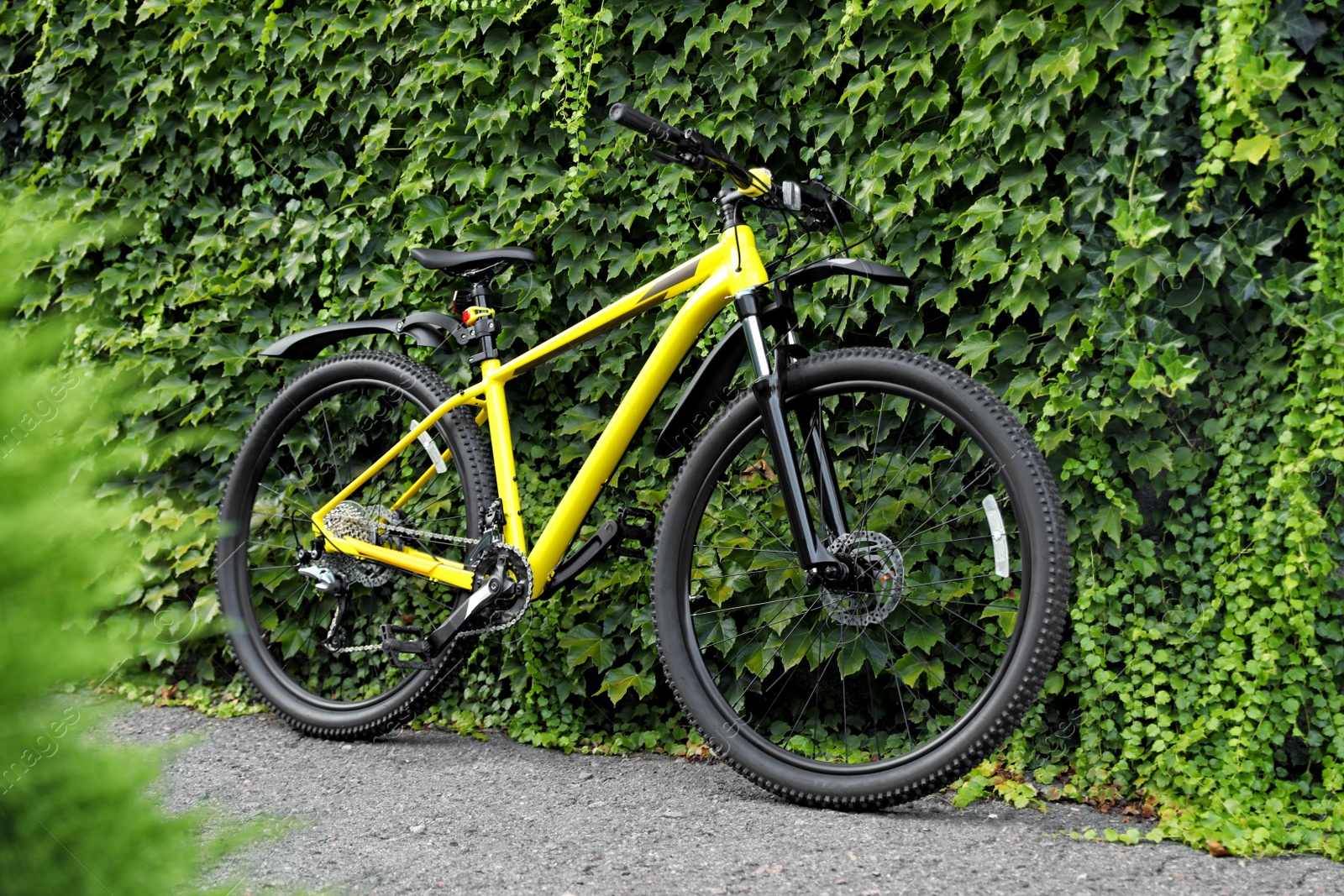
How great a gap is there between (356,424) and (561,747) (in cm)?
133

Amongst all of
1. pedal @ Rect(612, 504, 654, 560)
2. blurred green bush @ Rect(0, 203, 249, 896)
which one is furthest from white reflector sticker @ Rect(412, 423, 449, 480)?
blurred green bush @ Rect(0, 203, 249, 896)

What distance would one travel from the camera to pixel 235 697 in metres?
3.57

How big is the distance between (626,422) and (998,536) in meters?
0.97

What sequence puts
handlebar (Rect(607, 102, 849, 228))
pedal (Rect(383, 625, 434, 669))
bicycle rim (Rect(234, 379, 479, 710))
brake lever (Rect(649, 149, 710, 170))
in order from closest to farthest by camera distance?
handlebar (Rect(607, 102, 849, 228)) < brake lever (Rect(649, 149, 710, 170)) < pedal (Rect(383, 625, 434, 669)) < bicycle rim (Rect(234, 379, 479, 710))

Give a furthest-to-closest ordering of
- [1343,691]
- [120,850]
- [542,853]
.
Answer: [1343,691] < [542,853] < [120,850]

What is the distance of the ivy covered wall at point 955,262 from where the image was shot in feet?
7.44

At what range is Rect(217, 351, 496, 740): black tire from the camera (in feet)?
9.80

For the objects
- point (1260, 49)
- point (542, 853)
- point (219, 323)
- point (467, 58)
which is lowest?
point (542, 853)

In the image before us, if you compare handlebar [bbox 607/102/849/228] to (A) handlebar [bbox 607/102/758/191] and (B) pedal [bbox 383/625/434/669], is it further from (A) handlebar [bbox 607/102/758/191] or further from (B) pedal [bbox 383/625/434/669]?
(B) pedal [bbox 383/625/434/669]

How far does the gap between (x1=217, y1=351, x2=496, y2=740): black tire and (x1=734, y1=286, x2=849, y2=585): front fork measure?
3.10ft

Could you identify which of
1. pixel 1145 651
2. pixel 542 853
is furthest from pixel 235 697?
pixel 1145 651

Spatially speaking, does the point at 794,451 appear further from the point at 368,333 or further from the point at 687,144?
the point at 368,333

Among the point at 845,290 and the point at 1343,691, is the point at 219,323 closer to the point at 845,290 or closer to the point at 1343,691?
the point at 845,290

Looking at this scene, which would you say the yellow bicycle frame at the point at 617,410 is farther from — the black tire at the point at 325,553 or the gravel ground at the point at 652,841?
the gravel ground at the point at 652,841
